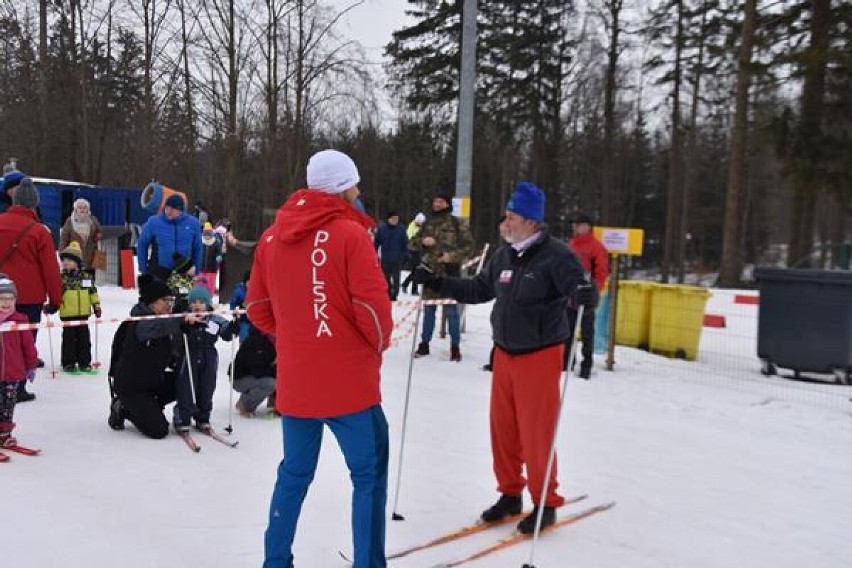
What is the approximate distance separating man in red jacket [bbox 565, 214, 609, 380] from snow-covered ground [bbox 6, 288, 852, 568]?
3.84ft

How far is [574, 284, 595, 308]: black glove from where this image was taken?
3977 millimetres

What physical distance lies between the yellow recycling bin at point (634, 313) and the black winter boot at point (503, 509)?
6.67 meters

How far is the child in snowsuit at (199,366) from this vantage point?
220 inches

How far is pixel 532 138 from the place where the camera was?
1226 inches

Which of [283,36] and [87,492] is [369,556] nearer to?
[87,492]

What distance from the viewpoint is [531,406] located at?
4.00 meters

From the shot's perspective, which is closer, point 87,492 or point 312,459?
point 312,459

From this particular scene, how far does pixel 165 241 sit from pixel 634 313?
6.68 metres

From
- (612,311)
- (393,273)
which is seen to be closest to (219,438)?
(612,311)

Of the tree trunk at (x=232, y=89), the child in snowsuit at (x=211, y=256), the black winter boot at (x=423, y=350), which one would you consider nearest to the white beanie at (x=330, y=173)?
the black winter boot at (x=423, y=350)

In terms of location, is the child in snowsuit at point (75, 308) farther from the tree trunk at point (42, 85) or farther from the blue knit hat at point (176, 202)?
the tree trunk at point (42, 85)

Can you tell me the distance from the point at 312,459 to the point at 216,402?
12.9 feet

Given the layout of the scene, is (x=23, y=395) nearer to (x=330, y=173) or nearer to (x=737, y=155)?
(x=330, y=173)

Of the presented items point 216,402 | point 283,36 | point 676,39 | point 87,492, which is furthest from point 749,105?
point 87,492
